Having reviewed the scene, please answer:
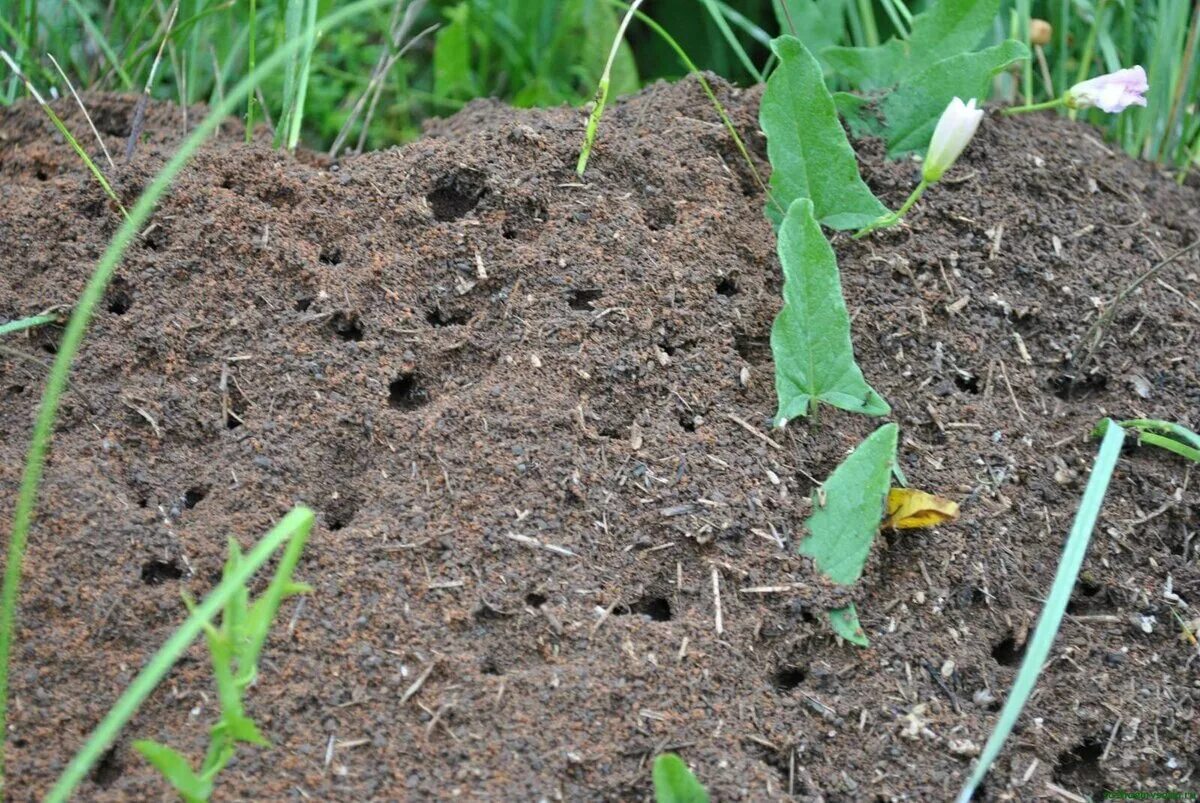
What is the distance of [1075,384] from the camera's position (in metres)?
1.68

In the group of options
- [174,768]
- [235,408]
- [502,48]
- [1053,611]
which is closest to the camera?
[174,768]

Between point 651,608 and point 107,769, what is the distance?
64cm

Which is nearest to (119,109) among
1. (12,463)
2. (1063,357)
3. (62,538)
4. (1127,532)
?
(12,463)

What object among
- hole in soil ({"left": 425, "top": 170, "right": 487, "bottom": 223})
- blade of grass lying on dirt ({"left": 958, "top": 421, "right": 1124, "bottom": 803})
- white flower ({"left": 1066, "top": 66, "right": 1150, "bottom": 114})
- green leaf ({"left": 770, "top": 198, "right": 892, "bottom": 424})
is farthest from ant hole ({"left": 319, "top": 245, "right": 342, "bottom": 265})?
white flower ({"left": 1066, "top": 66, "right": 1150, "bottom": 114})

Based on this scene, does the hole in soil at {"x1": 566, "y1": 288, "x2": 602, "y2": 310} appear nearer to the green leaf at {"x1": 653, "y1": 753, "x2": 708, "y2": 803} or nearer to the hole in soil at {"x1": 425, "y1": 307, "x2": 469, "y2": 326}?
the hole in soil at {"x1": 425, "y1": 307, "x2": 469, "y2": 326}

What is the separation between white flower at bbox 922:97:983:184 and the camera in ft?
5.14

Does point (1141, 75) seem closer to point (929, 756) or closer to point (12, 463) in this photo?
point (929, 756)

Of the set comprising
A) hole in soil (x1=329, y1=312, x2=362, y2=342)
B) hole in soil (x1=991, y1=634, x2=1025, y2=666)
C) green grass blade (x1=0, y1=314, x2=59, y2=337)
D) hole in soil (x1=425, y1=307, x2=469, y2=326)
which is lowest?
hole in soil (x1=991, y1=634, x2=1025, y2=666)

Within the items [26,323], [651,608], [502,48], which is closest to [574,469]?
[651,608]

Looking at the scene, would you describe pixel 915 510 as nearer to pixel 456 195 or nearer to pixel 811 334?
pixel 811 334

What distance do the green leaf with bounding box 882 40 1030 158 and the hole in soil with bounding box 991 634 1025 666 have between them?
0.77 meters

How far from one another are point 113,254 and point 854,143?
3.82 feet

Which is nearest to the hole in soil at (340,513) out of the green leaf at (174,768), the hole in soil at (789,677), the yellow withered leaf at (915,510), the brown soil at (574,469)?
the brown soil at (574,469)

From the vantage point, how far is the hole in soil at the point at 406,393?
1.54 meters
